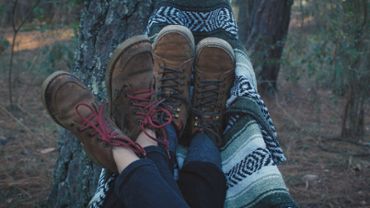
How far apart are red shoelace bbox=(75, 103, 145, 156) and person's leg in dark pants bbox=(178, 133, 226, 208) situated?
0.22m

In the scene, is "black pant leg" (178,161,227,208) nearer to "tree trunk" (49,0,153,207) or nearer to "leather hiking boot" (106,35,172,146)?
"leather hiking boot" (106,35,172,146)

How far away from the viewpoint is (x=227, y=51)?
2469 millimetres

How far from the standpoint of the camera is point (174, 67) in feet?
8.16

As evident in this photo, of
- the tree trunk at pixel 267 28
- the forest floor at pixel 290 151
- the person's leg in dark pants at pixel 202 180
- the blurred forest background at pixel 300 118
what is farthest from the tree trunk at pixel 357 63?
the person's leg in dark pants at pixel 202 180

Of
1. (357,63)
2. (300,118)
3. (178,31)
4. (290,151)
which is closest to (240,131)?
(178,31)

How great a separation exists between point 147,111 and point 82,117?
28 cm

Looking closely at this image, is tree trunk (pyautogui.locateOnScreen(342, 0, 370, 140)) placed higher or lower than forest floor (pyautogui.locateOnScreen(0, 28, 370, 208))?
higher

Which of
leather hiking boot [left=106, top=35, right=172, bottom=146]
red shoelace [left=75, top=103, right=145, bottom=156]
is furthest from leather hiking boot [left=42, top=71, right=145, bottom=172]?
leather hiking boot [left=106, top=35, right=172, bottom=146]

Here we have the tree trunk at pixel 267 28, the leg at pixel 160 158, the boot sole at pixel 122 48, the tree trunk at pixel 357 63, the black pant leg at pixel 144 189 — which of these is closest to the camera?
the black pant leg at pixel 144 189

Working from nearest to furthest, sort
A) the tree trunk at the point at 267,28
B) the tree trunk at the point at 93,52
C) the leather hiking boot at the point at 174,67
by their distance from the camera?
the leather hiking boot at the point at 174,67
the tree trunk at the point at 93,52
the tree trunk at the point at 267,28

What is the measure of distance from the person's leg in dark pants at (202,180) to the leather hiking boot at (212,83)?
0.77 ft

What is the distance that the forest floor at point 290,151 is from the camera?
11.5 feet

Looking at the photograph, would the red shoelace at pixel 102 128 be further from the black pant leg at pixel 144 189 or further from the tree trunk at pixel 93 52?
the tree trunk at pixel 93 52

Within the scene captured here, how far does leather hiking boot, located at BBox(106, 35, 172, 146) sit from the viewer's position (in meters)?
2.19
